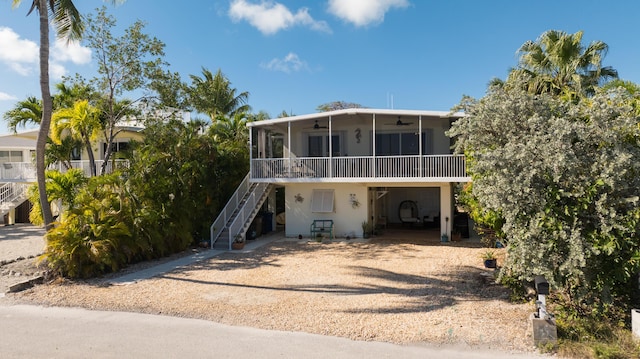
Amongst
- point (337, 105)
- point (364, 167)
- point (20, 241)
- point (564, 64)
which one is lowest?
point (20, 241)

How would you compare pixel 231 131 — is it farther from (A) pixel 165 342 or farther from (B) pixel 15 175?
(A) pixel 165 342

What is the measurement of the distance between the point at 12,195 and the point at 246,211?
16.5 metres

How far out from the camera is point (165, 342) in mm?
6012

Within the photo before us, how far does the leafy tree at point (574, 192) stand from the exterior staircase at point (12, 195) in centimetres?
2507

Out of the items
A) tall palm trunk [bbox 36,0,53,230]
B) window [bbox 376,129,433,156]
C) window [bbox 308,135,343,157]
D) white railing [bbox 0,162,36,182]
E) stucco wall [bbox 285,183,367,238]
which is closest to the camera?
tall palm trunk [bbox 36,0,53,230]

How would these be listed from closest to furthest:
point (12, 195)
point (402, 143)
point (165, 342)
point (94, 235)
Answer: point (165, 342), point (94, 235), point (402, 143), point (12, 195)

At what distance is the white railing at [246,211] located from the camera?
46.9ft

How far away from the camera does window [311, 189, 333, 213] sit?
1595 centimetres

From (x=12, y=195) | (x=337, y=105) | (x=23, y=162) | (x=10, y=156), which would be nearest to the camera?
(x=23, y=162)

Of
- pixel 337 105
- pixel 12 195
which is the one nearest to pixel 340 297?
pixel 12 195

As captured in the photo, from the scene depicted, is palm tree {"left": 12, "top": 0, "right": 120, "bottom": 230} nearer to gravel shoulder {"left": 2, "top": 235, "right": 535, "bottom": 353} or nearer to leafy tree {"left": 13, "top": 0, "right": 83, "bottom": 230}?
leafy tree {"left": 13, "top": 0, "right": 83, "bottom": 230}

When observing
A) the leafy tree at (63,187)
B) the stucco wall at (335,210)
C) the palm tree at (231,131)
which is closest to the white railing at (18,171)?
the palm tree at (231,131)

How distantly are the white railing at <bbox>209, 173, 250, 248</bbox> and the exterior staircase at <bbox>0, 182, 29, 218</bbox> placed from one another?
14.4 meters

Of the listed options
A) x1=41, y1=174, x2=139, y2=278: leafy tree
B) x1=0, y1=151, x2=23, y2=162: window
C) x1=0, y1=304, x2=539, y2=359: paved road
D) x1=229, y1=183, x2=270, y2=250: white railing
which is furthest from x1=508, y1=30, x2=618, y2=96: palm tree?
x1=0, y1=151, x2=23, y2=162: window
